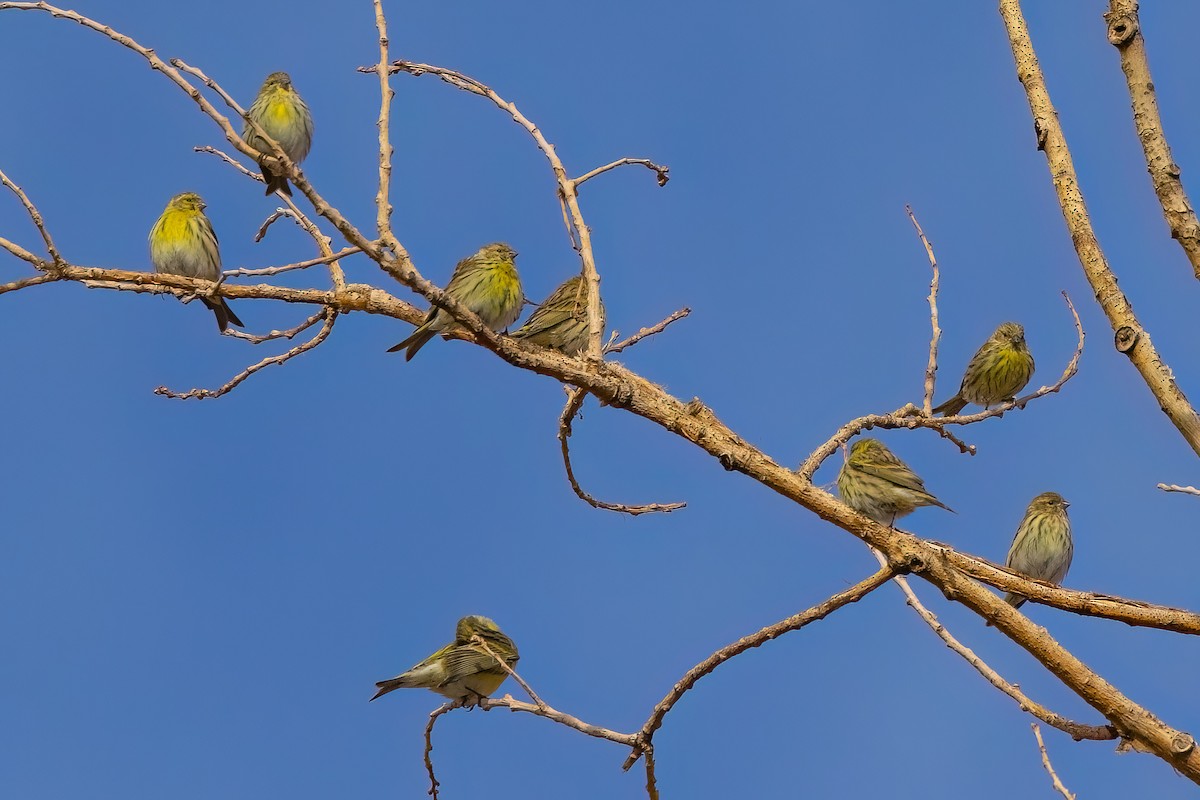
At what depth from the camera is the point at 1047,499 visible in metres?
10.7

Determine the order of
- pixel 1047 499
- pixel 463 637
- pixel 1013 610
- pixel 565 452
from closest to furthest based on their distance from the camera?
pixel 1013 610 → pixel 565 452 → pixel 463 637 → pixel 1047 499

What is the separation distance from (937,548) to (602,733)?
1.41 m

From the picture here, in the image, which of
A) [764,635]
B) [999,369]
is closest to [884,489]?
[764,635]

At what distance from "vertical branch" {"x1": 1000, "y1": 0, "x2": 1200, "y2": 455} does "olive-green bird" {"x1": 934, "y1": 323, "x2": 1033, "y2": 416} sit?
26.9 feet

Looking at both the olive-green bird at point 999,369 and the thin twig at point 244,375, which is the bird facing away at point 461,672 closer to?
the thin twig at point 244,375

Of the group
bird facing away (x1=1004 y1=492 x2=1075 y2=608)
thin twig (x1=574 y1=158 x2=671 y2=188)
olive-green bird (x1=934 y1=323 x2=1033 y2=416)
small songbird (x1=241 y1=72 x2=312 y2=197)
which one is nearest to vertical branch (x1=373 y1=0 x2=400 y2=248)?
thin twig (x1=574 y1=158 x2=671 y2=188)

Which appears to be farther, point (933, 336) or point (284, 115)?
point (284, 115)

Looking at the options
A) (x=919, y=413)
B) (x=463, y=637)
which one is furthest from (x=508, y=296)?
(x=919, y=413)

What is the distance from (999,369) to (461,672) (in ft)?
22.6

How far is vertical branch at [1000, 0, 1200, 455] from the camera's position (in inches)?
166

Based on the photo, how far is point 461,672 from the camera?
314 inches

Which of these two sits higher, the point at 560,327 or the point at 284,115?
the point at 284,115

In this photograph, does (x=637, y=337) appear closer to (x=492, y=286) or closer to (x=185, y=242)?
(x=492, y=286)

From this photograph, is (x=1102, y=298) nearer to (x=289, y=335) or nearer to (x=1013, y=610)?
(x=1013, y=610)
